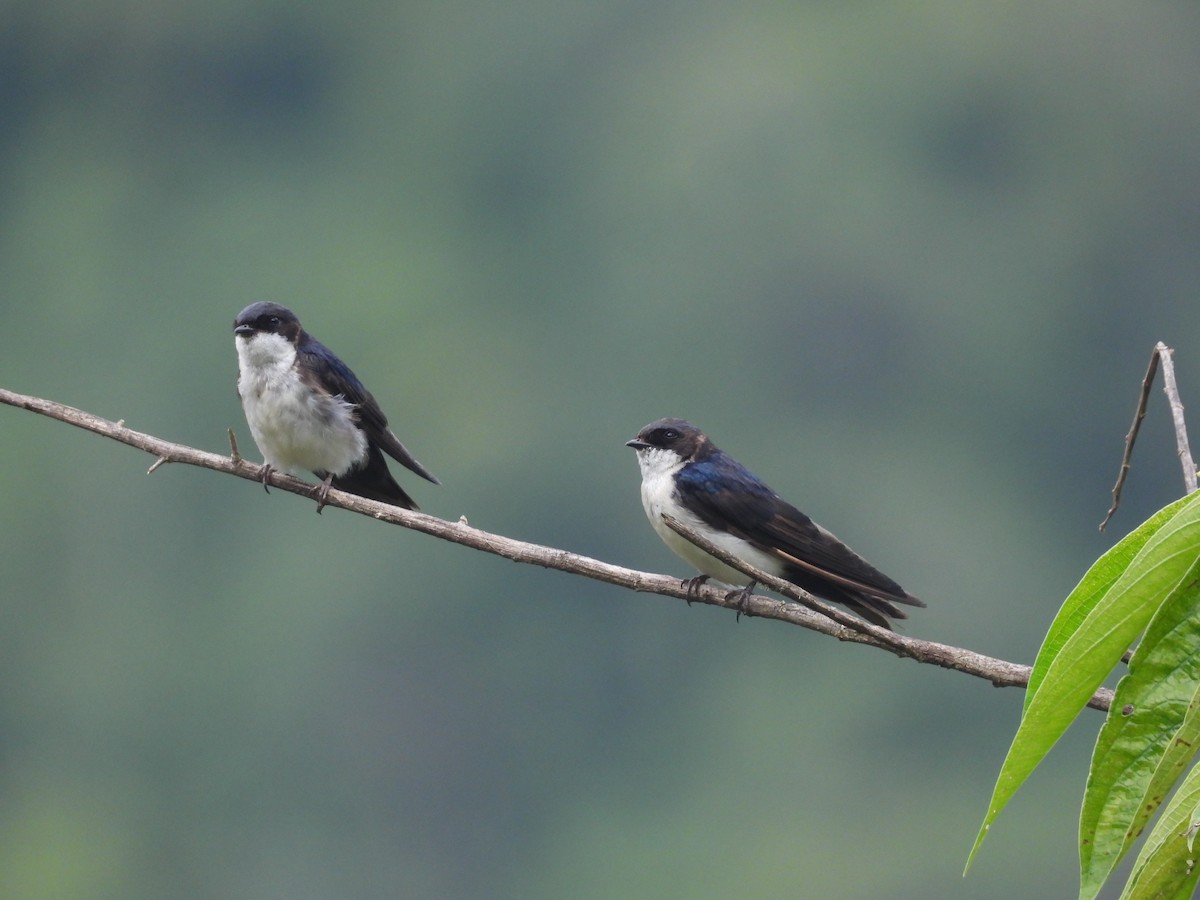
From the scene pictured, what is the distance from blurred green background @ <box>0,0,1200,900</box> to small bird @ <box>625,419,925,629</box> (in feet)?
133

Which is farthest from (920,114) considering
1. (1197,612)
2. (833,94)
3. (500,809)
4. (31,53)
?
(1197,612)

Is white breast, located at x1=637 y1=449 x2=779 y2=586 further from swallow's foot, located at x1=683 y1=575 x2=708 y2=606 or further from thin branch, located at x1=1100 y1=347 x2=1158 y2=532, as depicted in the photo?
thin branch, located at x1=1100 y1=347 x2=1158 y2=532

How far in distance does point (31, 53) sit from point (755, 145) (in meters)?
46.8

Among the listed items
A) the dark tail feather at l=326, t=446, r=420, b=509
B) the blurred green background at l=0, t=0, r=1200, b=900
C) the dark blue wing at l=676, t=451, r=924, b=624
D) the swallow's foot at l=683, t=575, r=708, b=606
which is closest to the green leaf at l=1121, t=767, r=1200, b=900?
the swallow's foot at l=683, t=575, r=708, b=606

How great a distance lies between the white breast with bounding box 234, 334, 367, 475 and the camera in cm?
694

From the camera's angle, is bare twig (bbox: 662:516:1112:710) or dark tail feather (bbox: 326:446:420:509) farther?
dark tail feather (bbox: 326:446:420:509)

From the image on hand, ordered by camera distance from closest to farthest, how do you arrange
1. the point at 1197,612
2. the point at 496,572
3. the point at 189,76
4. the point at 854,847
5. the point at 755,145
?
1. the point at 1197,612
2. the point at 854,847
3. the point at 496,572
4. the point at 755,145
5. the point at 189,76

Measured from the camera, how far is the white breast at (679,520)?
5.52 m

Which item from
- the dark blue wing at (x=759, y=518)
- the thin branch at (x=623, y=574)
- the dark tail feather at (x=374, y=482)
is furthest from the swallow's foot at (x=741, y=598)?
the dark tail feather at (x=374, y=482)

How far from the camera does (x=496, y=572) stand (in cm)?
6000

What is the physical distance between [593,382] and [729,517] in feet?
200

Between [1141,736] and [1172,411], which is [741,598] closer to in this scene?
[1172,411]

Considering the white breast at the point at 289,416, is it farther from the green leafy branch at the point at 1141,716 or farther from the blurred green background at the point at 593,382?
the blurred green background at the point at 593,382

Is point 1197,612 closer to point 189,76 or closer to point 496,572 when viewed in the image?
point 496,572
